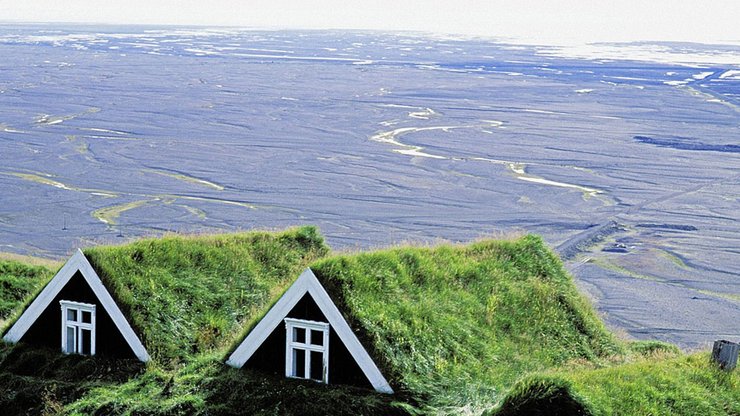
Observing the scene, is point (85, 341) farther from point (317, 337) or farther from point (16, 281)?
point (16, 281)

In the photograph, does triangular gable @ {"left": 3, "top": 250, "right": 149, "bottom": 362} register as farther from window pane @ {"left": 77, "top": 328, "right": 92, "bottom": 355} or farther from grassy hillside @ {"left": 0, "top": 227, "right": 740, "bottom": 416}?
window pane @ {"left": 77, "top": 328, "right": 92, "bottom": 355}

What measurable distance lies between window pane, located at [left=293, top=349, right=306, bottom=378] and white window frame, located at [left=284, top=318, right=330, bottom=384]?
0.05 metres

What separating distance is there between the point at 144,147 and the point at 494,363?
6379cm

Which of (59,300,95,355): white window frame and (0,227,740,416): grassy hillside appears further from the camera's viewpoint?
(59,300,95,355): white window frame

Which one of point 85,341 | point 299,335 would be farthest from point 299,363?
point 85,341

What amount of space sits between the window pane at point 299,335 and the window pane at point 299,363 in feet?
0.49

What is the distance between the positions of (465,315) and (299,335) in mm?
3302

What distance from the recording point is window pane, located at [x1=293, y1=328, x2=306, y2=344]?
47.0 ft

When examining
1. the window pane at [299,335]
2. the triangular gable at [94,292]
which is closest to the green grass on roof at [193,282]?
the triangular gable at [94,292]

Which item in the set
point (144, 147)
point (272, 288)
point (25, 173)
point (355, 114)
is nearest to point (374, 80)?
point (355, 114)

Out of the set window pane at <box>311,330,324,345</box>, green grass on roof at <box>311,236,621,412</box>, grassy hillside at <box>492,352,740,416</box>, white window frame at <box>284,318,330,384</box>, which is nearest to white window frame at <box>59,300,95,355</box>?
white window frame at <box>284,318,330,384</box>

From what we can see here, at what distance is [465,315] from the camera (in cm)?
1650

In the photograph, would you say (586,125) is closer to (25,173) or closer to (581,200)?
(581,200)

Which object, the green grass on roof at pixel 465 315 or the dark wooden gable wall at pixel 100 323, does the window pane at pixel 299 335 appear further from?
the dark wooden gable wall at pixel 100 323
